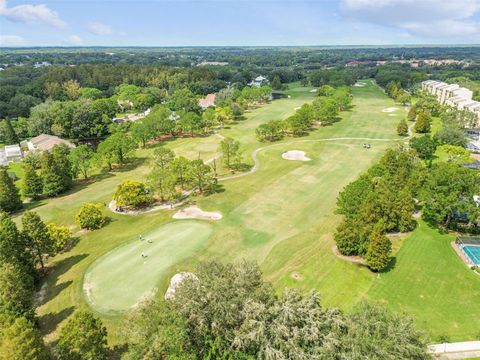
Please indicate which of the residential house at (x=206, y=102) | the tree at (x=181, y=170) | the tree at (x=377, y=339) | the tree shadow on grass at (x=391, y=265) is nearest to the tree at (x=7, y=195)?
the tree at (x=181, y=170)

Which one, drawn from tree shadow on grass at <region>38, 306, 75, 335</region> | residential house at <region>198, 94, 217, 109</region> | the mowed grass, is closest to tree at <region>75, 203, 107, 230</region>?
tree shadow on grass at <region>38, 306, 75, 335</region>

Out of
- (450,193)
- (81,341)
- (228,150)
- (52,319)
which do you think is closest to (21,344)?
(81,341)

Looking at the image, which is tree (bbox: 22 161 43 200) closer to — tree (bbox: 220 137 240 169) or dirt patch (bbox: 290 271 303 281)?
tree (bbox: 220 137 240 169)

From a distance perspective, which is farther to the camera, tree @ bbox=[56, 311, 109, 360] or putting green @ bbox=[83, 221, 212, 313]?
putting green @ bbox=[83, 221, 212, 313]

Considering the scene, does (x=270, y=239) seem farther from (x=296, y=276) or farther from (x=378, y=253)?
(x=378, y=253)

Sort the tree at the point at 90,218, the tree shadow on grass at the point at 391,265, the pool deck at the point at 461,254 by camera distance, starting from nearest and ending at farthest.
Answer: the tree shadow on grass at the point at 391,265 → the pool deck at the point at 461,254 → the tree at the point at 90,218

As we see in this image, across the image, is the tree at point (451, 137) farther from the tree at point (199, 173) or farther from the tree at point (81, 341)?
the tree at point (81, 341)

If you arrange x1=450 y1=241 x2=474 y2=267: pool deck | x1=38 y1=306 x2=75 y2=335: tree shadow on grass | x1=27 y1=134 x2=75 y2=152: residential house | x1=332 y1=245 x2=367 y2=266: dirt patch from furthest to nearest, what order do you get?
x1=27 y1=134 x2=75 y2=152: residential house, x1=332 y1=245 x2=367 y2=266: dirt patch, x1=450 y1=241 x2=474 y2=267: pool deck, x1=38 y1=306 x2=75 y2=335: tree shadow on grass
